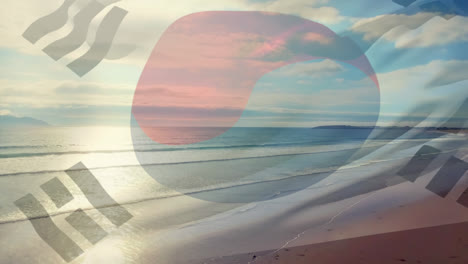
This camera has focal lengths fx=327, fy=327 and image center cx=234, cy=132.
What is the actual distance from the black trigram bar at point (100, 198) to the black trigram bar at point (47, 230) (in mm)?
912

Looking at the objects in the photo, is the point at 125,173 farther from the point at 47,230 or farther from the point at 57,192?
the point at 47,230

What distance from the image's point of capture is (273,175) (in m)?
10.9

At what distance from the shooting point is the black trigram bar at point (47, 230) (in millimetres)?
4191

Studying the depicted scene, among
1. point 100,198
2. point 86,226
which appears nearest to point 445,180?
point 86,226

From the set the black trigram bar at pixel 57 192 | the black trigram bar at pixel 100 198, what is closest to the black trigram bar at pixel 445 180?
the black trigram bar at pixel 100 198

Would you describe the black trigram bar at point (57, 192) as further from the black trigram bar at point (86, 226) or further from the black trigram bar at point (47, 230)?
the black trigram bar at point (86, 226)

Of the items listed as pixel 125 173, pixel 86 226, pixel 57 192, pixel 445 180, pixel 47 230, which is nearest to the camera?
pixel 47 230

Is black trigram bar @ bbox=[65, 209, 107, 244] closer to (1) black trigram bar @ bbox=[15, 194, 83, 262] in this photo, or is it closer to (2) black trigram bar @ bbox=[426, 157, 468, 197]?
(1) black trigram bar @ bbox=[15, 194, 83, 262]

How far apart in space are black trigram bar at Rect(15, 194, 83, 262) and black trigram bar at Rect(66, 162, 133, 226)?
0.91m

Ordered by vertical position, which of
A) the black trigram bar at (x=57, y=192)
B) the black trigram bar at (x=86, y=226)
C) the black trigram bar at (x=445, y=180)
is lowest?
the black trigram bar at (x=445, y=180)

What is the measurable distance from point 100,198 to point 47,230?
2.47 meters

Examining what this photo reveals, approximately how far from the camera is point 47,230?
516 cm

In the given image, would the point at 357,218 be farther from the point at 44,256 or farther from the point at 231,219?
the point at 44,256

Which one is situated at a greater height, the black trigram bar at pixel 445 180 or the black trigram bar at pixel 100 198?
the black trigram bar at pixel 100 198
